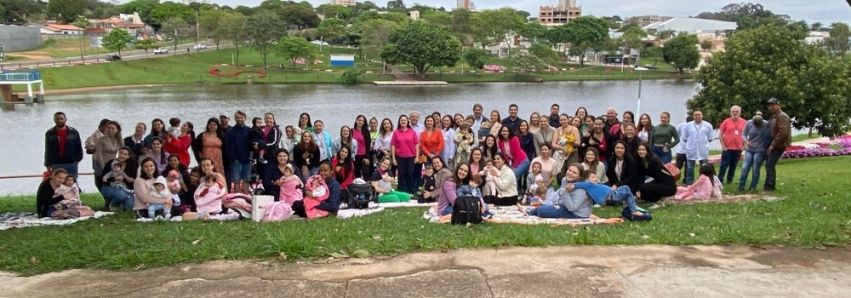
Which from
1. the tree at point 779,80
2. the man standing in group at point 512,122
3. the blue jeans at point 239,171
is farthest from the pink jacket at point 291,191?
the tree at point 779,80

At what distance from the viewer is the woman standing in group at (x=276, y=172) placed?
9266 millimetres

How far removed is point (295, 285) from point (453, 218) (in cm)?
276

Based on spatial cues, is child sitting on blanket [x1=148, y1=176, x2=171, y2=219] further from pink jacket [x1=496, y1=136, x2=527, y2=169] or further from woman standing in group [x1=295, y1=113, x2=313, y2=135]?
pink jacket [x1=496, y1=136, x2=527, y2=169]

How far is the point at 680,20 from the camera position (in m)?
177

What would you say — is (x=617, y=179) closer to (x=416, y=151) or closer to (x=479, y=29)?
(x=416, y=151)

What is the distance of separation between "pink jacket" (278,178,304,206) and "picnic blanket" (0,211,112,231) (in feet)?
9.06

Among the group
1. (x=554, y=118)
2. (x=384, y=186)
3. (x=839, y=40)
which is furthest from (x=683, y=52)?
(x=384, y=186)

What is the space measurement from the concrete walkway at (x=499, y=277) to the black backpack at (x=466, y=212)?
140cm

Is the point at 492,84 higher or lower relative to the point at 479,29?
lower

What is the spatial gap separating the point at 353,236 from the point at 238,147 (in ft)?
15.2

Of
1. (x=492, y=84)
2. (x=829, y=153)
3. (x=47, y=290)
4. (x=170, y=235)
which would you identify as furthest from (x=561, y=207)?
(x=492, y=84)

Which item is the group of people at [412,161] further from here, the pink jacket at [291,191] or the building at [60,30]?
the building at [60,30]

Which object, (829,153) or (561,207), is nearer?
(561,207)

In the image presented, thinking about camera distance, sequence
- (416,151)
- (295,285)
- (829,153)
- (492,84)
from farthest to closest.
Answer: (492,84), (829,153), (416,151), (295,285)
